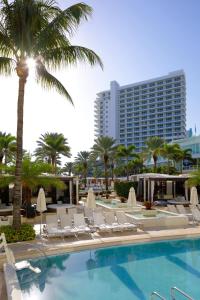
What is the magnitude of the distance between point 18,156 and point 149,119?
121422 mm

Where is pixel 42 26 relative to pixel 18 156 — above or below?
above

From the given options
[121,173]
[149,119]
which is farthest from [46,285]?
[149,119]

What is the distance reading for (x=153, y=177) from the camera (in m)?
28.7

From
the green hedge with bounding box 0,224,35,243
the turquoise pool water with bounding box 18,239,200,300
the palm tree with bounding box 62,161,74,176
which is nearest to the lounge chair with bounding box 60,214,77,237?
the green hedge with bounding box 0,224,35,243

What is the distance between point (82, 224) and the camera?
49.9 ft

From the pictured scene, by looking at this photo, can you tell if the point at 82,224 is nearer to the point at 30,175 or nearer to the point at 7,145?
the point at 30,175

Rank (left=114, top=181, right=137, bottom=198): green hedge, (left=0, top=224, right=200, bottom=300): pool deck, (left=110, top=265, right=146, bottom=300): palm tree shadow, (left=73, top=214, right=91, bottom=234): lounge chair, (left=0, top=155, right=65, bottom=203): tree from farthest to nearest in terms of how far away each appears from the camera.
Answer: (left=114, top=181, right=137, bottom=198): green hedge
(left=0, top=155, right=65, bottom=203): tree
(left=73, top=214, right=91, bottom=234): lounge chair
(left=0, top=224, right=200, bottom=300): pool deck
(left=110, top=265, right=146, bottom=300): palm tree shadow

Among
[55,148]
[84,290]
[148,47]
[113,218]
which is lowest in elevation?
[84,290]

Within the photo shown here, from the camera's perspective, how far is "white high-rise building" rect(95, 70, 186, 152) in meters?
125

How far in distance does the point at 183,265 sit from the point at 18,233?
6525 mm

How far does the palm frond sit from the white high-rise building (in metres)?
108

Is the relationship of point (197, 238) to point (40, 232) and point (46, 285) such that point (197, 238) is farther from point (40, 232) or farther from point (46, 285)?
point (46, 285)

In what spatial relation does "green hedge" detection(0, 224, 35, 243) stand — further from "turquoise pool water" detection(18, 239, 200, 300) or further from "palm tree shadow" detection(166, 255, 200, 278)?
"palm tree shadow" detection(166, 255, 200, 278)

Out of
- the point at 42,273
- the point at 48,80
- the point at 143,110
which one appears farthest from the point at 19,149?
the point at 143,110
